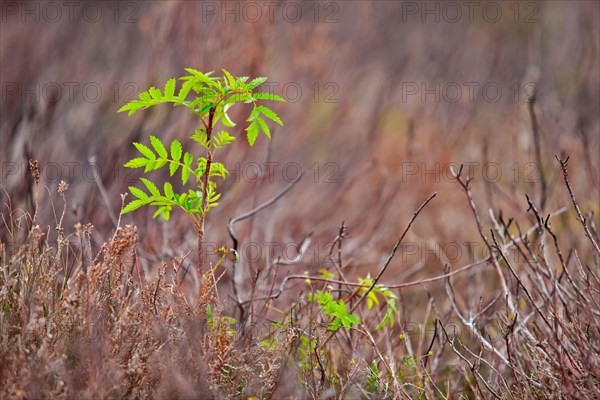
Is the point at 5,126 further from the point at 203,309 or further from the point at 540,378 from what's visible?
the point at 540,378

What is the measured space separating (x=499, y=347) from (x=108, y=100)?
3.47m

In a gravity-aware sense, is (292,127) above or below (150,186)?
above

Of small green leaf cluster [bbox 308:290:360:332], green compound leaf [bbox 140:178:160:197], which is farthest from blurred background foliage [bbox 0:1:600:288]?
small green leaf cluster [bbox 308:290:360:332]

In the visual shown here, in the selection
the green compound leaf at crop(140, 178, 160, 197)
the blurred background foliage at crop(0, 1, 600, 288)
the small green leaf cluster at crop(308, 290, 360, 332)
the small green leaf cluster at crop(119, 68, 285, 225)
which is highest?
the blurred background foliage at crop(0, 1, 600, 288)

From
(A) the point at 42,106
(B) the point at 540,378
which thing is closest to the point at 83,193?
(A) the point at 42,106

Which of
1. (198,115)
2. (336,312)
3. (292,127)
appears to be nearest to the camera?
(198,115)

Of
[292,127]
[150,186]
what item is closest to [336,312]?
[150,186]

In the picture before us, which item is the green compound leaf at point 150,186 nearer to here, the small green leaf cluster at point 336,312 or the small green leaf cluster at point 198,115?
the small green leaf cluster at point 198,115

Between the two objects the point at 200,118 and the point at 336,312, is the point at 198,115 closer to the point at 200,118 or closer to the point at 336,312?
the point at 200,118

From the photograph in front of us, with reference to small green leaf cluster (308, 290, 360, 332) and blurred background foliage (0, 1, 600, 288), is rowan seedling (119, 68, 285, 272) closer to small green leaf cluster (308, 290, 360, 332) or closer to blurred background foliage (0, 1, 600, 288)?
small green leaf cluster (308, 290, 360, 332)

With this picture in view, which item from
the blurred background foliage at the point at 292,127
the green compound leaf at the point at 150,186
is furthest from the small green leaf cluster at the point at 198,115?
the blurred background foliage at the point at 292,127

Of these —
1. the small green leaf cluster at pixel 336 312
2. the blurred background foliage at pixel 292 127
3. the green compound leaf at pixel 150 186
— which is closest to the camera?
the green compound leaf at pixel 150 186

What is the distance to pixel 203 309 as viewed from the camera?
1879 millimetres

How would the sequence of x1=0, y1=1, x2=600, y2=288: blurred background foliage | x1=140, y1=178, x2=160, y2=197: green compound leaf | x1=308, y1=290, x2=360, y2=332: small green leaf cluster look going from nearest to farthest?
1. x1=140, y1=178, x2=160, y2=197: green compound leaf
2. x1=308, y1=290, x2=360, y2=332: small green leaf cluster
3. x1=0, y1=1, x2=600, y2=288: blurred background foliage
